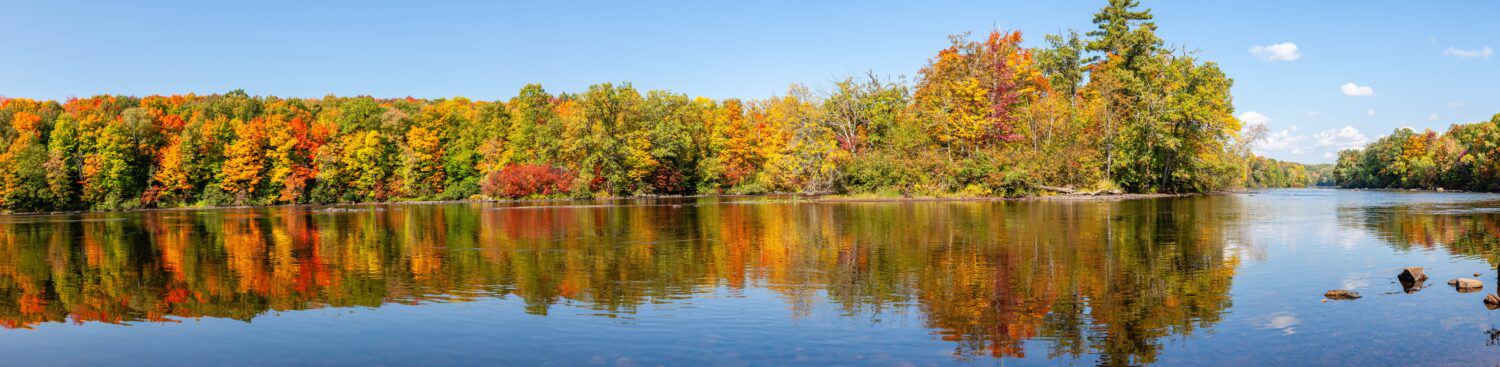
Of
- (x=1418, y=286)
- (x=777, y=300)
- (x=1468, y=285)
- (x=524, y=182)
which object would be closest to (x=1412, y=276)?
(x=1418, y=286)

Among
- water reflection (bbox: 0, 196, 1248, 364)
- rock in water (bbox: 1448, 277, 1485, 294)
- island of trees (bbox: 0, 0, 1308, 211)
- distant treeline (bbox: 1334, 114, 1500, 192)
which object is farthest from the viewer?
distant treeline (bbox: 1334, 114, 1500, 192)

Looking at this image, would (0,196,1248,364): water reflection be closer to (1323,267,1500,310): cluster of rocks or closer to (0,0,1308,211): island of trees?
(1323,267,1500,310): cluster of rocks

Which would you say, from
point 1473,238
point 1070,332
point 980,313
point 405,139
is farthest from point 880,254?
point 405,139

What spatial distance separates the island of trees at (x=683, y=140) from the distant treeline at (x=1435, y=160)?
59.2 ft

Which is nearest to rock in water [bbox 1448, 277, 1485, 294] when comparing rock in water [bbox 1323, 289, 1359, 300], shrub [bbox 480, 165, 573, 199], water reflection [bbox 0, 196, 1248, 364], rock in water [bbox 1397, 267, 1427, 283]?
rock in water [bbox 1397, 267, 1427, 283]

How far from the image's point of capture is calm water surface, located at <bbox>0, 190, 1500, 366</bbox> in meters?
9.64

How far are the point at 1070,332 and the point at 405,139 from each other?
8432 centimetres

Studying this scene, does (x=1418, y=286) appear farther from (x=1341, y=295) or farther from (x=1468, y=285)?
(x=1341, y=295)

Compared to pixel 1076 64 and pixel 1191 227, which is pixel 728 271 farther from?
pixel 1076 64

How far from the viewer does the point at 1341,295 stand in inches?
486

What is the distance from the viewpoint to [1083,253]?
18.6 metres

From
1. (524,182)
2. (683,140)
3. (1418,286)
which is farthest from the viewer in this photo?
(683,140)

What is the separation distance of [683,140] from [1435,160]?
70638mm

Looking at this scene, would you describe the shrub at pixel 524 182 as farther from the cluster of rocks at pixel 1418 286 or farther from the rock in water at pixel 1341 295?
the rock in water at pixel 1341 295
